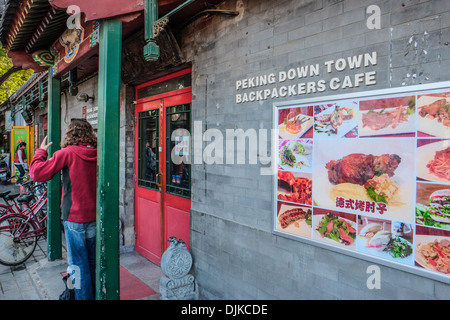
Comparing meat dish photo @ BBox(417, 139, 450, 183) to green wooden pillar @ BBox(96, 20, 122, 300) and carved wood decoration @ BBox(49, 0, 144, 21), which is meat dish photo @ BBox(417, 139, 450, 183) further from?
carved wood decoration @ BBox(49, 0, 144, 21)

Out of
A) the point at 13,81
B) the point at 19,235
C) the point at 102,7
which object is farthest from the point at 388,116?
the point at 13,81

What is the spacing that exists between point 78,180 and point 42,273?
234 cm

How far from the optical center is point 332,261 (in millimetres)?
2842

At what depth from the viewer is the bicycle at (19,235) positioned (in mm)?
5473

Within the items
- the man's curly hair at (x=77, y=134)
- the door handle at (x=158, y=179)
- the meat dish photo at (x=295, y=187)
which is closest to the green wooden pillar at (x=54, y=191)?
the door handle at (x=158, y=179)

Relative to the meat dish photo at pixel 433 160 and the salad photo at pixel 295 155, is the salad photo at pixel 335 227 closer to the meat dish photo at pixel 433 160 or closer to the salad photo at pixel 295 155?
the salad photo at pixel 295 155

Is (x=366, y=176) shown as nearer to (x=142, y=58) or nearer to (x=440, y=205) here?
(x=440, y=205)

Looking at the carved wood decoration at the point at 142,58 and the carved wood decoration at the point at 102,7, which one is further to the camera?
the carved wood decoration at the point at 142,58

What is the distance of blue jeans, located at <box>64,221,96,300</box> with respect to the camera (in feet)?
11.8

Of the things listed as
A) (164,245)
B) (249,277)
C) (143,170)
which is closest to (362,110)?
(249,277)

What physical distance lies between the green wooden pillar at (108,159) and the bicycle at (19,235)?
3093 mm

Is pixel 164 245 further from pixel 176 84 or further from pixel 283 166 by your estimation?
pixel 283 166

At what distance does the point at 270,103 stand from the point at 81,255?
2.56m

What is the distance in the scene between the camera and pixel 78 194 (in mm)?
3586
